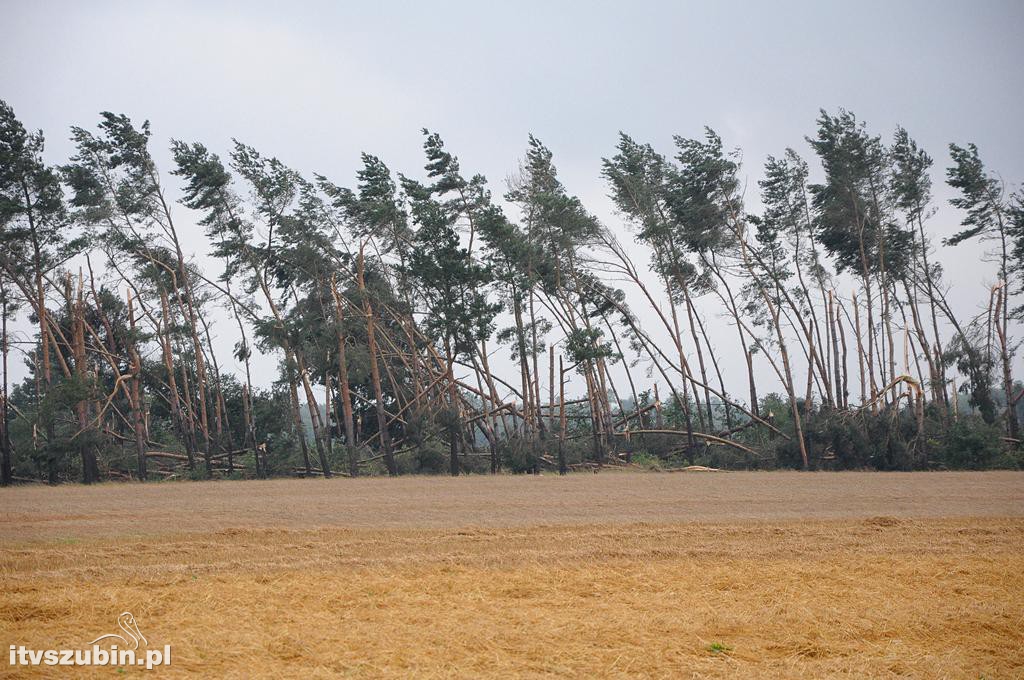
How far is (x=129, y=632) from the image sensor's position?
24.1 feet

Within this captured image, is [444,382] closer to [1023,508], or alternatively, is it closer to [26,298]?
[26,298]

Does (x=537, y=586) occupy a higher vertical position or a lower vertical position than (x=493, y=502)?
lower

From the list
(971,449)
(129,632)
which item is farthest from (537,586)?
(971,449)

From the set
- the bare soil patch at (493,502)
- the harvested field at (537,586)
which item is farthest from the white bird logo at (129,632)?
the bare soil patch at (493,502)

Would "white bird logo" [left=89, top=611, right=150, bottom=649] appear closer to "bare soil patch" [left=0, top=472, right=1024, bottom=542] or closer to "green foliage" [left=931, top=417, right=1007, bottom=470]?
"bare soil patch" [left=0, top=472, right=1024, bottom=542]

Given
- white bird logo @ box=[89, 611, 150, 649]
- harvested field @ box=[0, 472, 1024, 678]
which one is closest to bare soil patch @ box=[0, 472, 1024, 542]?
harvested field @ box=[0, 472, 1024, 678]

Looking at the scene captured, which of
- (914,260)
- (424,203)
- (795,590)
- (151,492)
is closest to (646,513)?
(795,590)

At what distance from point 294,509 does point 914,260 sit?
29.7 meters

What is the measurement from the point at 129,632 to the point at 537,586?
421 cm

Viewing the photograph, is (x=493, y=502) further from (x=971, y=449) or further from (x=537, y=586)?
(x=971, y=449)

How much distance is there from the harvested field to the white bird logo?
4.2 inches

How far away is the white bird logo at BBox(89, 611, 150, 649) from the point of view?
7.07m

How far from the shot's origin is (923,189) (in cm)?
3547

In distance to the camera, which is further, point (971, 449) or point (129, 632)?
point (971, 449)
